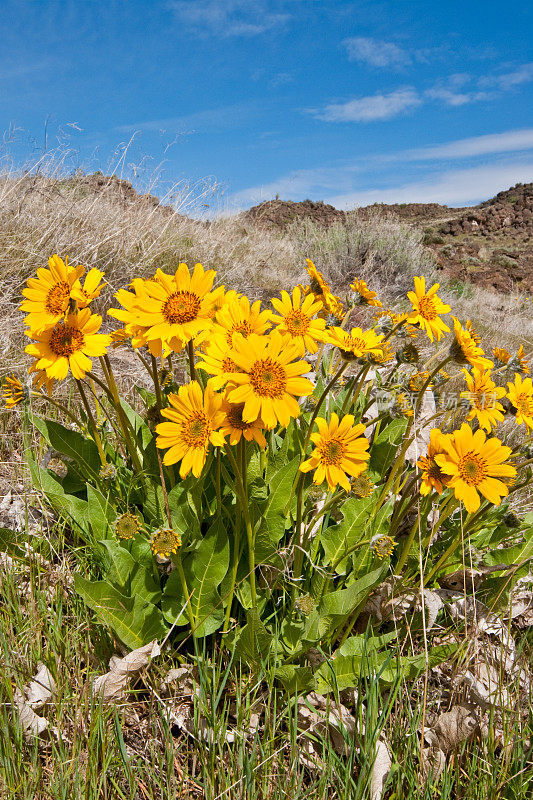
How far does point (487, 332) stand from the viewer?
24.6 ft

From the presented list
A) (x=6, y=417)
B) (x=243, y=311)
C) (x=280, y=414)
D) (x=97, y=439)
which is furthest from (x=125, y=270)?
(x=280, y=414)

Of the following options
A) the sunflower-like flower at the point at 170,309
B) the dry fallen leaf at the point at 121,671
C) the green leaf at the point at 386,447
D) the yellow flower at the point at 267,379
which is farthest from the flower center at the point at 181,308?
the green leaf at the point at 386,447

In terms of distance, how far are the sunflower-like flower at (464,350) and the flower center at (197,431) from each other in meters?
0.81

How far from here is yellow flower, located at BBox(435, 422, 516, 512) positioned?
134cm

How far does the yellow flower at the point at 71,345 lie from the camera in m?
1.33

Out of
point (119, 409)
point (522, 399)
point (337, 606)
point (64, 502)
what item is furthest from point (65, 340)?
point (522, 399)

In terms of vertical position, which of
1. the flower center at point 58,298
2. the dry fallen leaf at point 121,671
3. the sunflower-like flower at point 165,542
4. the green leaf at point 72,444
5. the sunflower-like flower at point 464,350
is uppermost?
the flower center at point 58,298

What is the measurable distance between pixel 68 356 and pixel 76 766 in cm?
102

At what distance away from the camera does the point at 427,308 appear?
68.9 inches

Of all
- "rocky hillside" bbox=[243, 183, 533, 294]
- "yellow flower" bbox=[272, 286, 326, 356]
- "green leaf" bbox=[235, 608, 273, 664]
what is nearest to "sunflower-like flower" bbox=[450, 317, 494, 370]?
"yellow flower" bbox=[272, 286, 326, 356]

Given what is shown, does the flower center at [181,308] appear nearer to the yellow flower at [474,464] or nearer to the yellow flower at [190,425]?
the yellow flower at [190,425]

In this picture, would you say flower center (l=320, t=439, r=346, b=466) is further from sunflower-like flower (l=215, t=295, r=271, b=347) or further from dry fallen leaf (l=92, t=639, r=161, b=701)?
dry fallen leaf (l=92, t=639, r=161, b=701)

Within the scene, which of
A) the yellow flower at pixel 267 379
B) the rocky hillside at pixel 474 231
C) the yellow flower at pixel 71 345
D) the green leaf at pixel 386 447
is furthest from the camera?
the rocky hillside at pixel 474 231

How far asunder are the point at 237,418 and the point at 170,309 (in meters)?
0.35
